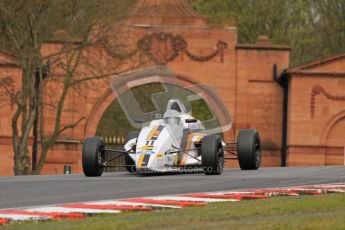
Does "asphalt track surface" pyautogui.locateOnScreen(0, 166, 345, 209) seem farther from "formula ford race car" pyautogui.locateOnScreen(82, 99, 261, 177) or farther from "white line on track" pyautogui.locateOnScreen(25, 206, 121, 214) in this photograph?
"white line on track" pyautogui.locateOnScreen(25, 206, 121, 214)

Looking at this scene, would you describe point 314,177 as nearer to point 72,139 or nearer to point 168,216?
point 168,216

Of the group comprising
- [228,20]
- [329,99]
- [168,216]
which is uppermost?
[228,20]

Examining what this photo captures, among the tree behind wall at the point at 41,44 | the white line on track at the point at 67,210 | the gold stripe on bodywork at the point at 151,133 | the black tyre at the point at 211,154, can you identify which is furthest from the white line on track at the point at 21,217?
the tree behind wall at the point at 41,44

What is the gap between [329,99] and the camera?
178ft

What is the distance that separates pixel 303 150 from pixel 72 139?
1043 centimetres

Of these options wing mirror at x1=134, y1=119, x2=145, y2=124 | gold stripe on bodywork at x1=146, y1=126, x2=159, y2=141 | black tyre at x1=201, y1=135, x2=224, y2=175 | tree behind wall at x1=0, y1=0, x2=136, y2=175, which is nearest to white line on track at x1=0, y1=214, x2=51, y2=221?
gold stripe on bodywork at x1=146, y1=126, x2=159, y2=141

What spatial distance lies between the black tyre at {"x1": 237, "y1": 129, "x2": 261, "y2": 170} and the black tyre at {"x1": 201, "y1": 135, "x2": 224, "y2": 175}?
70.2 inches

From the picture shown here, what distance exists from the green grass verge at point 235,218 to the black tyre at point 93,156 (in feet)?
26.9

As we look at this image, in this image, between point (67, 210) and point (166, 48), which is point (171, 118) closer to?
point (67, 210)

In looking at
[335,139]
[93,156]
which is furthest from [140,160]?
[335,139]

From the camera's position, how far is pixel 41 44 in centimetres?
4956

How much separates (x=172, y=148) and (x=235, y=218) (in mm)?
10168

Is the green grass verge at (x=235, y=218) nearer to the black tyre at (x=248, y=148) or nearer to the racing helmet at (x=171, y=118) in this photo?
the racing helmet at (x=171, y=118)

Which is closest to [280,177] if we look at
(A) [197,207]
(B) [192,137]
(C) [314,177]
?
(C) [314,177]
